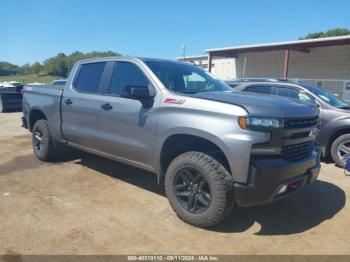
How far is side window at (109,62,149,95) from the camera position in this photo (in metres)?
4.68

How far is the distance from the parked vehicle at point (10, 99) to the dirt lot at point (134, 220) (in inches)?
433

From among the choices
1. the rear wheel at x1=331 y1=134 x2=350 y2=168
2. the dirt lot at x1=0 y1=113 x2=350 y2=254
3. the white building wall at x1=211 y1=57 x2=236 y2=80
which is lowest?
the dirt lot at x1=0 y1=113 x2=350 y2=254

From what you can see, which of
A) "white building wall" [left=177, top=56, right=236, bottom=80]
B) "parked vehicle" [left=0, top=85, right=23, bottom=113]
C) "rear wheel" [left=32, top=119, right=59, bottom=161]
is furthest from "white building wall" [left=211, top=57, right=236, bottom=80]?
"rear wheel" [left=32, top=119, right=59, bottom=161]

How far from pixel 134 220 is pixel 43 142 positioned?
3097mm

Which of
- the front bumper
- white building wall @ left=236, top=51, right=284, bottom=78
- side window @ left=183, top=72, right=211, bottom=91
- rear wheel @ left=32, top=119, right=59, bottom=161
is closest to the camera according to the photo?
the front bumper

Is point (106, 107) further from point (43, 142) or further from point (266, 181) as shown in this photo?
point (266, 181)

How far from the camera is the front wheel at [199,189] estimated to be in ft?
12.1

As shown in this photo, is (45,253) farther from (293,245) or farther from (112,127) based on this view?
(293,245)

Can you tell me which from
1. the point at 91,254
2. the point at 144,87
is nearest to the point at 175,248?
the point at 91,254

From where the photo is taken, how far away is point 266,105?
367 centimetres

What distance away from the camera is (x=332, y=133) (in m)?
6.93

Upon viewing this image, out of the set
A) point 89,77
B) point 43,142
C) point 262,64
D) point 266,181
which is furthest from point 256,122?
point 262,64

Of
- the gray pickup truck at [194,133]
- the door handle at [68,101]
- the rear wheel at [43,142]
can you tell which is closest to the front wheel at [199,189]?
the gray pickup truck at [194,133]

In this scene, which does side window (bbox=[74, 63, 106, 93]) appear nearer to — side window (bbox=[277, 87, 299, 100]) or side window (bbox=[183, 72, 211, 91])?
side window (bbox=[183, 72, 211, 91])
